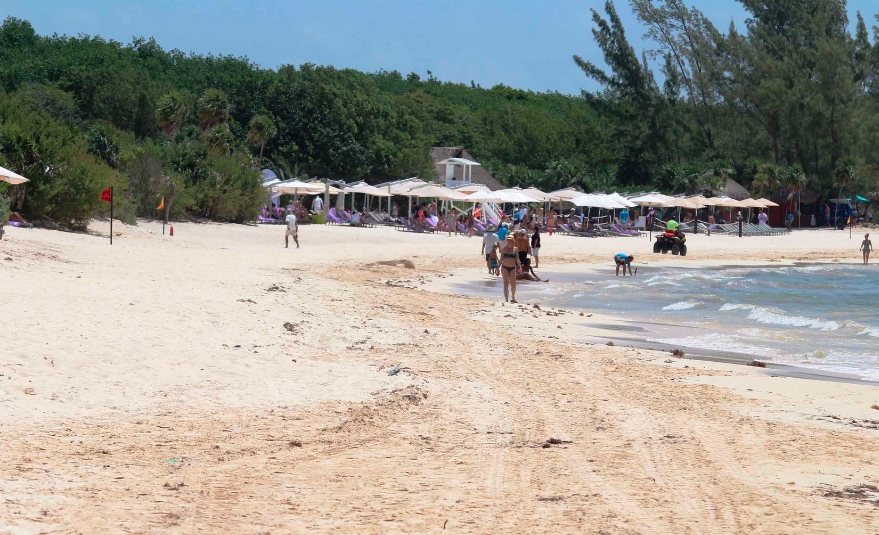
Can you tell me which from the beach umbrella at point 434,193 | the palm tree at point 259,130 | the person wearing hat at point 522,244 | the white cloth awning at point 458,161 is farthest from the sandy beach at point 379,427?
the white cloth awning at point 458,161

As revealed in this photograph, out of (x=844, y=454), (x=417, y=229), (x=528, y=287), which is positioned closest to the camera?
(x=844, y=454)

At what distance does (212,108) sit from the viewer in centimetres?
4259

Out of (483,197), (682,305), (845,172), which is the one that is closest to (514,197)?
(483,197)

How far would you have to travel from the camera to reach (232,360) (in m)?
8.98

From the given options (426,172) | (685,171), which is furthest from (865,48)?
(426,172)

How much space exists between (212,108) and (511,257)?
28538mm

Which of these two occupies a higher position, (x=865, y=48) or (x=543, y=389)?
(x=865, y=48)

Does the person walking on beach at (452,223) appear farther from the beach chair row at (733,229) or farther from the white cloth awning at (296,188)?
the beach chair row at (733,229)

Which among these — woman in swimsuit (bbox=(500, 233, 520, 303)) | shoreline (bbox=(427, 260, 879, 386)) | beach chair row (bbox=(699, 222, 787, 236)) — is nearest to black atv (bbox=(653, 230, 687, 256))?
shoreline (bbox=(427, 260, 879, 386))

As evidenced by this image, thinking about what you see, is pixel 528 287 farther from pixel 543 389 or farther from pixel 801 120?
pixel 801 120

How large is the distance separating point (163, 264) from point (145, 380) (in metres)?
10.9

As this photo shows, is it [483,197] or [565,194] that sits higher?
[565,194]

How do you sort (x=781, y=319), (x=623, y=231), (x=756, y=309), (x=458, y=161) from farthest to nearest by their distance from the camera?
(x=458, y=161) → (x=623, y=231) → (x=756, y=309) → (x=781, y=319)

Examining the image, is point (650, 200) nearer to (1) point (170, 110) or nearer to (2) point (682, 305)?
(1) point (170, 110)
